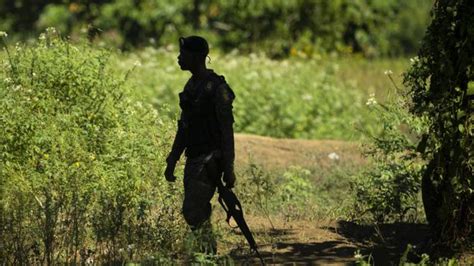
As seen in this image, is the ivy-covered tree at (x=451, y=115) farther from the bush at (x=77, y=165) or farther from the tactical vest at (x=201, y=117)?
the bush at (x=77, y=165)

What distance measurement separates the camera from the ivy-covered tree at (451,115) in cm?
772

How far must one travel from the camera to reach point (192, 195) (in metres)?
7.78

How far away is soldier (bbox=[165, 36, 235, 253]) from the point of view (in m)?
7.63

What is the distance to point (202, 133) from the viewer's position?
778 cm

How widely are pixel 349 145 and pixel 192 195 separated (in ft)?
27.7

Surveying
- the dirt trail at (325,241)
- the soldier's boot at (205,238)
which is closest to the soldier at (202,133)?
the soldier's boot at (205,238)

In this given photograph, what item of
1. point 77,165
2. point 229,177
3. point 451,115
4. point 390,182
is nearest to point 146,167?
point 77,165

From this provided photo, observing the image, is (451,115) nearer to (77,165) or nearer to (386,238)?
(386,238)

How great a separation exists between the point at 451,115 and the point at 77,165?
2739 mm

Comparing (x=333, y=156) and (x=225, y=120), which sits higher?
(x=333, y=156)

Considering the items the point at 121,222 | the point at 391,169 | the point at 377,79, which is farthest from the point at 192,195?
the point at 377,79

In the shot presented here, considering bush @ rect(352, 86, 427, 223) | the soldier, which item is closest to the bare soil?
bush @ rect(352, 86, 427, 223)

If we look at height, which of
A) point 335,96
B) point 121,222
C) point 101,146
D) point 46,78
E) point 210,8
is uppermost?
point 210,8

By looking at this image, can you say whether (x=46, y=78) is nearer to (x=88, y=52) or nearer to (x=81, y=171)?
(x=88, y=52)
